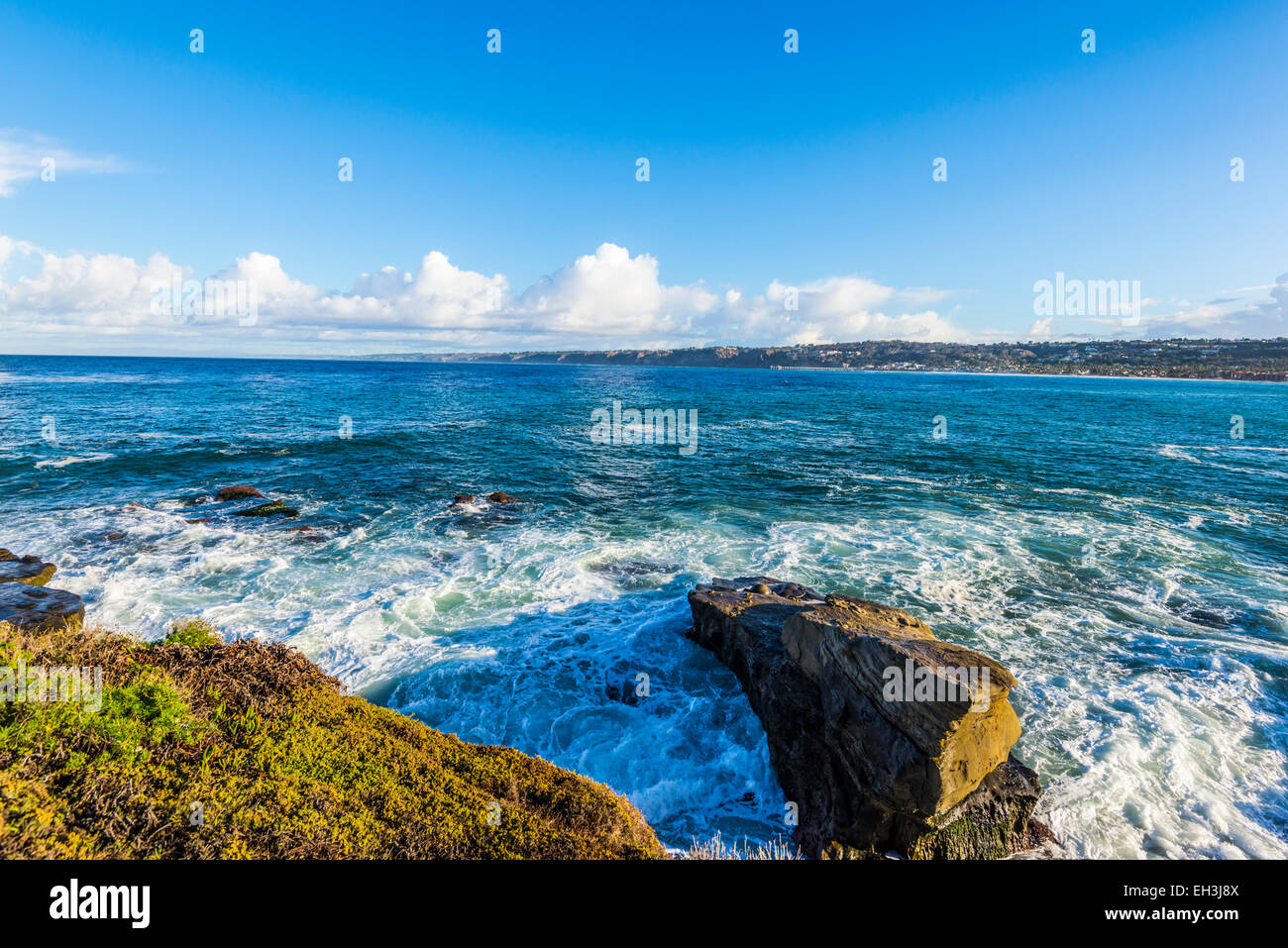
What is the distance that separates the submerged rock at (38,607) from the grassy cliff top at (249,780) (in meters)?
5.65

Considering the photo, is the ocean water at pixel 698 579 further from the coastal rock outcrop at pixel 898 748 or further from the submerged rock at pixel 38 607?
the submerged rock at pixel 38 607

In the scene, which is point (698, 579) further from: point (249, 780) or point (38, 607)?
point (38, 607)

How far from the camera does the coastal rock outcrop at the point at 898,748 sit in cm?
861

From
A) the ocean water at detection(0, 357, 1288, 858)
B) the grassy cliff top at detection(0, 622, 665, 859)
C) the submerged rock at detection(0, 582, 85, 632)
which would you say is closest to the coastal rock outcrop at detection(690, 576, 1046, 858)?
the ocean water at detection(0, 357, 1288, 858)

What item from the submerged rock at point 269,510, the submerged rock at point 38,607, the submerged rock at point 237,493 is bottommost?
the submerged rock at point 38,607

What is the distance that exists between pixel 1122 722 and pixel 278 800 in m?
16.7

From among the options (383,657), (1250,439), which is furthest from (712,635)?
(1250,439)

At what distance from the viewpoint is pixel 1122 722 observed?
12.3 meters

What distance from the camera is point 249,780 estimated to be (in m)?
6.65

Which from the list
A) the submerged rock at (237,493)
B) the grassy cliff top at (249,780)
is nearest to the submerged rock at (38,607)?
the grassy cliff top at (249,780)

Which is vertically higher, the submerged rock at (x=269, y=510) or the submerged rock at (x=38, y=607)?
the submerged rock at (x=269, y=510)

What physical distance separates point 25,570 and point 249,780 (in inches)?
753

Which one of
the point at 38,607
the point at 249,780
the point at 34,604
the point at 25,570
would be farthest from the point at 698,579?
the point at 25,570
